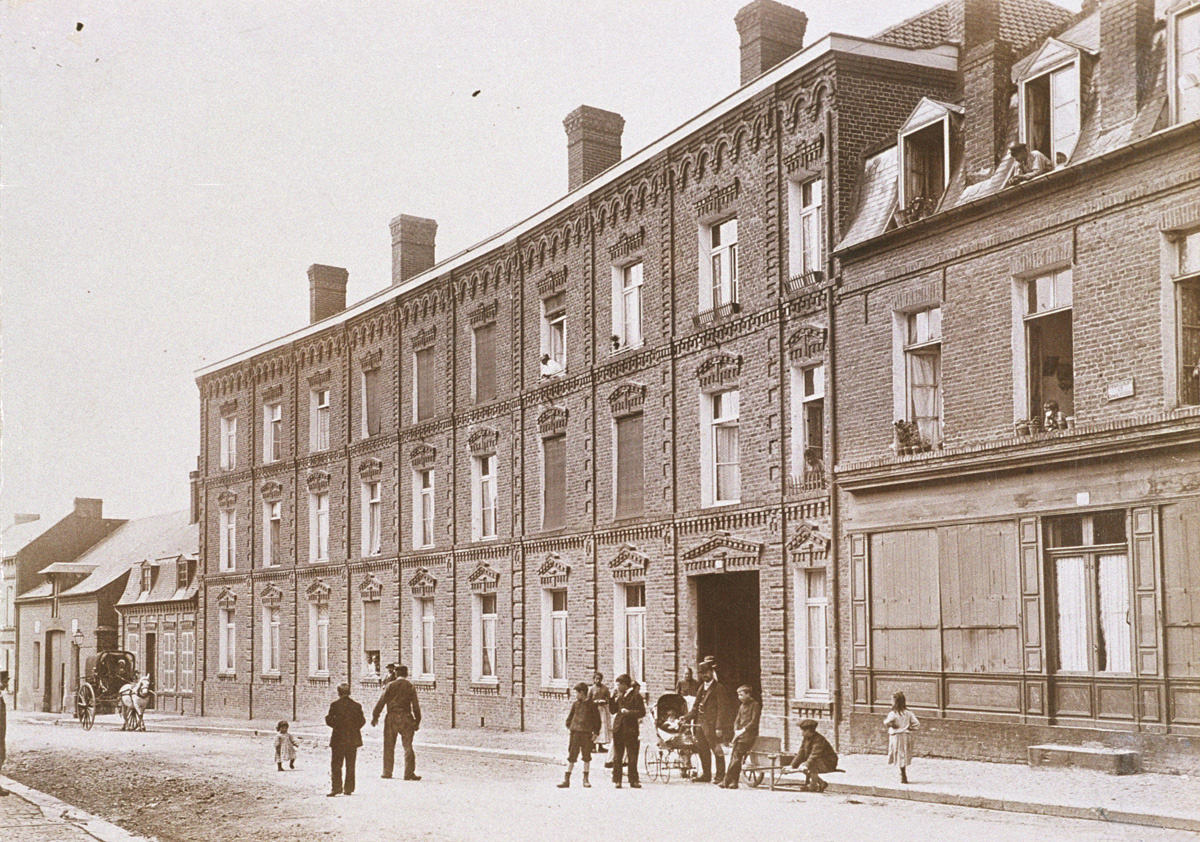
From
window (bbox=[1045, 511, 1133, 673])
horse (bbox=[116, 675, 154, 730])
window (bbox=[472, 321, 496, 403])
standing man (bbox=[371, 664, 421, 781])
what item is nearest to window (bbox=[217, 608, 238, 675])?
horse (bbox=[116, 675, 154, 730])

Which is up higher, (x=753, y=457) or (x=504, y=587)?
(x=753, y=457)

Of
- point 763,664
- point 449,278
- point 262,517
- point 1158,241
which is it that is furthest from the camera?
point 262,517

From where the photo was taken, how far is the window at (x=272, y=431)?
4369cm

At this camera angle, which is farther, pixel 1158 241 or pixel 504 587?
pixel 504 587

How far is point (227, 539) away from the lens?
46.6m

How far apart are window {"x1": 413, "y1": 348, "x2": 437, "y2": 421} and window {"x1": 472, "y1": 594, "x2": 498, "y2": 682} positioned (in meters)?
5.30

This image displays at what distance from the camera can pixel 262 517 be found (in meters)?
44.2

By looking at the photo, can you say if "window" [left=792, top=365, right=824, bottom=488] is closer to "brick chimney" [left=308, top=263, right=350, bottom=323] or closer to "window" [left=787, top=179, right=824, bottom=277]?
"window" [left=787, top=179, right=824, bottom=277]

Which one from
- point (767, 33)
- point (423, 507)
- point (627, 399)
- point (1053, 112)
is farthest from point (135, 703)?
point (1053, 112)

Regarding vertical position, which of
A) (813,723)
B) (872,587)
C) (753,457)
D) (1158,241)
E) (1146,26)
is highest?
(1146,26)

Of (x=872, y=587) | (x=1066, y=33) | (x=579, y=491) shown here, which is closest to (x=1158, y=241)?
(x=1066, y=33)

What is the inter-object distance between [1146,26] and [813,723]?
9514 millimetres

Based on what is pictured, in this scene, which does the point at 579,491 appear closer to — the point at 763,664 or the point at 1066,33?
the point at 763,664

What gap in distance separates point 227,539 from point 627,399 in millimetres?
22861
